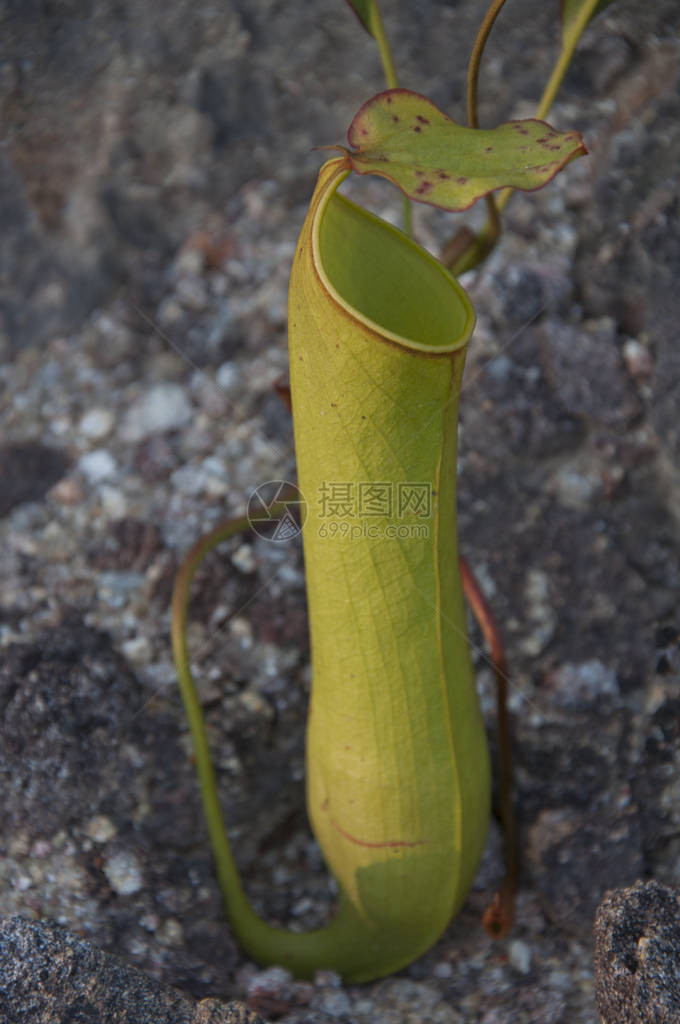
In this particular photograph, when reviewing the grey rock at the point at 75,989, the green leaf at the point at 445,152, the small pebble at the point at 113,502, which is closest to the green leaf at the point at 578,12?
the green leaf at the point at 445,152

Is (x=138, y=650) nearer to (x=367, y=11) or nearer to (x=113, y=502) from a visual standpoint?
(x=113, y=502)

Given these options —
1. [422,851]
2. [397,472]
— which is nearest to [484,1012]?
[422,851]

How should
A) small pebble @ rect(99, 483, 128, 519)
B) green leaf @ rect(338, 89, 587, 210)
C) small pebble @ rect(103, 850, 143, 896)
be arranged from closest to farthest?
green leaf @ rect(338, 89, 587, 210) → small pebble @ rect(103, 850, 143, 896) → small pebble @ rect(99, 483, 128, 519)


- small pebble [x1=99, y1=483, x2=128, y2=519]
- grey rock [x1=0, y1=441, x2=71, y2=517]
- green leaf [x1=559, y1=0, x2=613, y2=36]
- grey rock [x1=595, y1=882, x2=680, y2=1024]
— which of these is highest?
green leaf [x1=559, y1=0, x2=613, y2=36]

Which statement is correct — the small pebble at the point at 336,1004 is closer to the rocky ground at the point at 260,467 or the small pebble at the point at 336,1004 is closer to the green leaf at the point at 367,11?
the rocky ground at the point at 260,467

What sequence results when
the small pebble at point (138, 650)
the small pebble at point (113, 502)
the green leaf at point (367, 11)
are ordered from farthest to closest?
the small pebble at point (113, 502) → the small pebble at point (138, 650) → the green leaf at point (367, 11)

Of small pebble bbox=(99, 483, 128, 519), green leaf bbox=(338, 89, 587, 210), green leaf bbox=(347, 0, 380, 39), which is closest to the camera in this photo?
green leaf bbox=(338, 89, 587, 210)

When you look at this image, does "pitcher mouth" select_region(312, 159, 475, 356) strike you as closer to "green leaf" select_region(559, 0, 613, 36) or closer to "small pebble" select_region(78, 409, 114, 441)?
"green leaf" select_region(559, 0, 613, 36)

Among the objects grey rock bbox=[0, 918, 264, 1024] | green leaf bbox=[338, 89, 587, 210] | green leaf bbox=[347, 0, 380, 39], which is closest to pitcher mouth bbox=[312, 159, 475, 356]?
green leaf bbox=[338, 89, 587, 210]

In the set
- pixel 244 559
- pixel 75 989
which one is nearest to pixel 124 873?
pixel 75 989
